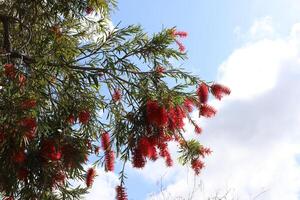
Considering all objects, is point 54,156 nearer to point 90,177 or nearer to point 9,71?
point 90,177

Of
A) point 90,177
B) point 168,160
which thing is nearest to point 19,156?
point 90,177

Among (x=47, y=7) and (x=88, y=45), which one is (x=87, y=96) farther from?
(x=47, y=7)

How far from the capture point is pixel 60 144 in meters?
5.57

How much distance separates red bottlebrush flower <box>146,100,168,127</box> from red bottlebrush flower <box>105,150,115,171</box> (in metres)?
0.63

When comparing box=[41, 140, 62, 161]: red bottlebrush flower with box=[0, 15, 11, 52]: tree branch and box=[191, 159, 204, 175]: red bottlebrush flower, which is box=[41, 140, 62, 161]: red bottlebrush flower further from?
box=[0, 15, 11, 52]: tree branch

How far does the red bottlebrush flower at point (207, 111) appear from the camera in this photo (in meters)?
5.54

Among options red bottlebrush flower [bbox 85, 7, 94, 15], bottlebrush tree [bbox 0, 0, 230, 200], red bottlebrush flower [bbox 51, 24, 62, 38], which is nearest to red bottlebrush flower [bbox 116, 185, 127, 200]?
bottlebrush tree [bbox 0, 0, 230, 200]

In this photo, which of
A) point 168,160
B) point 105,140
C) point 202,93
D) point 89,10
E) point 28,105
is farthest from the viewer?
point 89,10

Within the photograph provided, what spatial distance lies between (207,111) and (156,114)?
886mm

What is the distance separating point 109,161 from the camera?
5344 mm

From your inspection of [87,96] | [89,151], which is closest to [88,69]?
[87,96]

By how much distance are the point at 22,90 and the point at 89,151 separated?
97 cm

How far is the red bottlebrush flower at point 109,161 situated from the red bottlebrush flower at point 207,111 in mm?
951

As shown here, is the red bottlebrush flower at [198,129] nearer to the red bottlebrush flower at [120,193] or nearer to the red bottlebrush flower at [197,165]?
the red bottlebrush flower at [197,165]
